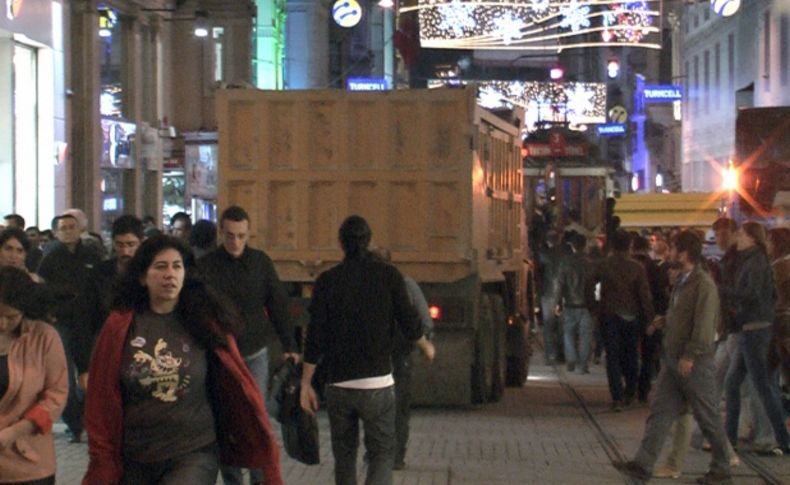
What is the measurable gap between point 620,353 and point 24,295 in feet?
36.7

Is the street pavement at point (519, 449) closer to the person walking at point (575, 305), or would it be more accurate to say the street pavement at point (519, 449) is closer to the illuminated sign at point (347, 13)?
the person walking at point (575, 305)

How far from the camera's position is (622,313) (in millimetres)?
17125

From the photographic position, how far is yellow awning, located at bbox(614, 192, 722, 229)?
34.2m

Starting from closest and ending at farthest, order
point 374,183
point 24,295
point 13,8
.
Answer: point 24,295 < point 374,183 < point 13,8

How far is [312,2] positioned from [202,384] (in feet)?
161

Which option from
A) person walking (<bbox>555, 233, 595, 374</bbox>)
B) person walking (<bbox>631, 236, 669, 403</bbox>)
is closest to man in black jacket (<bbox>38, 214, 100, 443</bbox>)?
person walking (<bbox>631, 236, 669, 403</bbox>)

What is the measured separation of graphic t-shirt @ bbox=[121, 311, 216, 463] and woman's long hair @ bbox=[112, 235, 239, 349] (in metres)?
0.10

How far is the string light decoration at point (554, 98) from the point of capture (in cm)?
5641

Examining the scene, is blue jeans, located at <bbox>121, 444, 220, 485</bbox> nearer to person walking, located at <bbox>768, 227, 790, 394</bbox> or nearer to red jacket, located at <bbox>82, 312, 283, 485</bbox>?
red jacket, located at <bbox>82, 312, 283, 485</bbox>

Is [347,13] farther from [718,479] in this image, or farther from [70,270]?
[718,479]

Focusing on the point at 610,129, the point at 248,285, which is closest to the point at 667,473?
the point at 248,285

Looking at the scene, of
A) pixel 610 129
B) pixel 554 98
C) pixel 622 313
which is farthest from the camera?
pixel 610 129

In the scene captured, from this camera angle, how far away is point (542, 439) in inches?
569

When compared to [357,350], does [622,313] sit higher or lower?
lower
